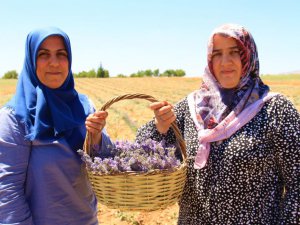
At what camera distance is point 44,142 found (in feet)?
6.77

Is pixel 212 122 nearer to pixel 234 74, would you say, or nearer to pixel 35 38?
pixel 234 74

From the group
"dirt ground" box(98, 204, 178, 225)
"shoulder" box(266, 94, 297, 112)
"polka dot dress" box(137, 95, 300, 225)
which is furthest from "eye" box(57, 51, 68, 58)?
"dirt ground" box(98, 204, 178, 225)

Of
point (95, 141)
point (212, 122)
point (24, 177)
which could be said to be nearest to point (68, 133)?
point (95, 141)

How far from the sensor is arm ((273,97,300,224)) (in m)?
1.90

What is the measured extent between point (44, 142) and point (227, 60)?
1134 mm

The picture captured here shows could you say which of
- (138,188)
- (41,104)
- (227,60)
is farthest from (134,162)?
(227,60)

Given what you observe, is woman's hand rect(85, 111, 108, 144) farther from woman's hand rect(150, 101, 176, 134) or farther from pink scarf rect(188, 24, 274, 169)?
pink scarf rect(188, 24, 274, 169)

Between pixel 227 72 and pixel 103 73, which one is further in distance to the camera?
pixel 103 73

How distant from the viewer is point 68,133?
218 centimetres

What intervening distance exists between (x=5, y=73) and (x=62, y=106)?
7099cm

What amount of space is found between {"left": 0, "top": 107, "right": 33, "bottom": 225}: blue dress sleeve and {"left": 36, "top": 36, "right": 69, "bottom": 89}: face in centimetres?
30

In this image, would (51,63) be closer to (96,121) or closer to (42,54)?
(42,54)

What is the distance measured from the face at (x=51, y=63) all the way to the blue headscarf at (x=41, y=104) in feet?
0.10

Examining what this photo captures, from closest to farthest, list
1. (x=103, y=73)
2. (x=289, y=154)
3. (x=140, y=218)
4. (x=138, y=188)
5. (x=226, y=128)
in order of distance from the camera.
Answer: (x=138, y=188)
(x=289, y=154)
(x=226, y=128)
(x=140, y=218)
(x=103, y=73)
